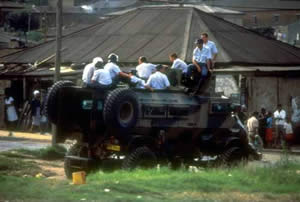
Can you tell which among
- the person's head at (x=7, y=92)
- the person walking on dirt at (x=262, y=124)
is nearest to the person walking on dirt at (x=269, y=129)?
the person walking on dirt at (x=262, y=124)

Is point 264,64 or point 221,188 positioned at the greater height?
point 264,64

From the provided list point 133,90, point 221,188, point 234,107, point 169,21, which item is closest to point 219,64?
point 169,21

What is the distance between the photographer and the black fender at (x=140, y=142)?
62.2ft

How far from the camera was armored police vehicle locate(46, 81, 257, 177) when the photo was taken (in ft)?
61.2

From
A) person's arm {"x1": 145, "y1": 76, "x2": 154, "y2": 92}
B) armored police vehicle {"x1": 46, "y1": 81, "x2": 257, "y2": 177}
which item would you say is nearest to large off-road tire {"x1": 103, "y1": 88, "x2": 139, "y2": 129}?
armored police vehicle {"x1": 46, "y1": 81, "x2": 257, "y2": 177}

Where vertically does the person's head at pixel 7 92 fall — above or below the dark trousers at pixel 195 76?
above

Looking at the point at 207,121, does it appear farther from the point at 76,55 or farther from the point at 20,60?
the point at 20,60

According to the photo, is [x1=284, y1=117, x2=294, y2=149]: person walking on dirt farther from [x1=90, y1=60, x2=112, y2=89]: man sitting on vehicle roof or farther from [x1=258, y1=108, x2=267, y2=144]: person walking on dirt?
[x1=90, y1=60, x2=112, y2=89]: man sitting on vehicle roof

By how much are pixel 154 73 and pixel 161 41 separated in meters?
20.1

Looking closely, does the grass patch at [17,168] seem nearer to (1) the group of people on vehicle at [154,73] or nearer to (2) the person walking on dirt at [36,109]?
(1) the group of people on vehicle at [154,73]

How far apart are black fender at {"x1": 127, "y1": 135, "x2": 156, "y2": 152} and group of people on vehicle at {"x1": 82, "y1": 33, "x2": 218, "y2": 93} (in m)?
1.25

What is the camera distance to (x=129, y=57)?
39.0 meters

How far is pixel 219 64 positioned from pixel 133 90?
17368 millimetres

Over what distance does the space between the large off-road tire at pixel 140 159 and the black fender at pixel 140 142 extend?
0.52 ft
